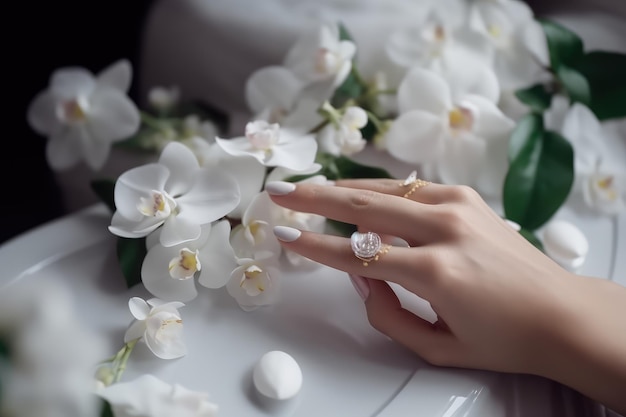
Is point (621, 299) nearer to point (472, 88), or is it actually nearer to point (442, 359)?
point (442, 359)

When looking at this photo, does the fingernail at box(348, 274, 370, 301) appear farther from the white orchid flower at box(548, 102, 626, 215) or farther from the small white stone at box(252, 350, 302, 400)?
the white orchid flower at box(548, 102, 626, 215)

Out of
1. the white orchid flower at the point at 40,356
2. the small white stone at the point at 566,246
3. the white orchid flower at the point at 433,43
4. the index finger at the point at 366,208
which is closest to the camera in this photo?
the white orchid flower at the point at 40,356

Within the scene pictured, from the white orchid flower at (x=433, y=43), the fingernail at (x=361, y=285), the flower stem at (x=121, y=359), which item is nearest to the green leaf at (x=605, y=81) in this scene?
the white orchid flower at (x=433, y=43)

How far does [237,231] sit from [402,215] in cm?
17

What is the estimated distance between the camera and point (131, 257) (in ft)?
2.17

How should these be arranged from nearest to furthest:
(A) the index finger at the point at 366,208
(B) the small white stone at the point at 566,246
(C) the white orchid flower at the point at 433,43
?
(A) the index finger at the point at 366,208 → (B) the small white stone at the point at 566,246 → (C) the white orchid flower at the point at 433,43

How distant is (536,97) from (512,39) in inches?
3.8

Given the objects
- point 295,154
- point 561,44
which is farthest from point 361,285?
point 561,44

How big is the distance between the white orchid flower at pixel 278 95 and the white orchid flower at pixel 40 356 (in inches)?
18.2

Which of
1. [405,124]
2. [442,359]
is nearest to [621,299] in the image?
[442,359]

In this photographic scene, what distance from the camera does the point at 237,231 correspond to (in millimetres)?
651

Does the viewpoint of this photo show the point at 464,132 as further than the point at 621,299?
Yes

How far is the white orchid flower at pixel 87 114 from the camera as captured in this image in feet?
2.75

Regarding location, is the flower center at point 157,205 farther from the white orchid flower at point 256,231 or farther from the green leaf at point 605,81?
the green leaf at point 605,81
